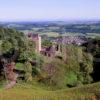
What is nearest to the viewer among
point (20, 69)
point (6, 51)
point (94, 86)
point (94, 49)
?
point (94, 86)

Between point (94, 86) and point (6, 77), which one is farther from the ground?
point (94, 86)

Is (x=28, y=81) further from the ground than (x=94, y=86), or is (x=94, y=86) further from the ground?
(x=94, y=86)

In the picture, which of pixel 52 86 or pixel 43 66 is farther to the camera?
pixel 43 66

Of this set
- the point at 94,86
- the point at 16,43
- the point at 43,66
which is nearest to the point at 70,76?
the point at 43,66

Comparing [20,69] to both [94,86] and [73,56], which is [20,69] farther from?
[94,86]

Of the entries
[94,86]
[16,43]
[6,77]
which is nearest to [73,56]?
[16,43]

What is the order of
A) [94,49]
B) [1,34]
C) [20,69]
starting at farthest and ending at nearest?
[1,34], [94,49], [20,69]

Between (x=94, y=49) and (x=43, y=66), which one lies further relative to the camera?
(x=94, y=49)

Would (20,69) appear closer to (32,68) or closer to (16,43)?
(32,68)

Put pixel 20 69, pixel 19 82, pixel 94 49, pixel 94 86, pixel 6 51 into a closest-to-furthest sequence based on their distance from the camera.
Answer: pixel 94 86
pixel 19 82
pixel 20 69
pixel 6 51
pixel 94 49
